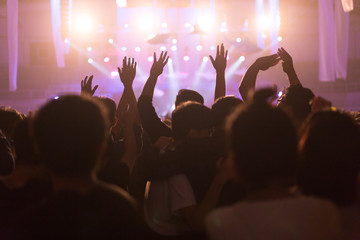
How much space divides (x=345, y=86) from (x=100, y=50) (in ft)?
25.5

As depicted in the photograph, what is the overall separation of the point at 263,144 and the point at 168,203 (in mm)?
1014

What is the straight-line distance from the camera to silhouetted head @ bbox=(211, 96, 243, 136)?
2.28 meters

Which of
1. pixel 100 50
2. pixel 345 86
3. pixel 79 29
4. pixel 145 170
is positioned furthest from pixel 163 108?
pixel 145 170

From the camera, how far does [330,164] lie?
1477 millimetres

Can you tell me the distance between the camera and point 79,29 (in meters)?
13.4

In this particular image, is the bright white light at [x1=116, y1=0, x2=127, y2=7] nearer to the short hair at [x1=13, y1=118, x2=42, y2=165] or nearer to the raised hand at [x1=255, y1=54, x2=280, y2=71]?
the raised hand at [x1=255, y1=54, x2=280, y2=71]

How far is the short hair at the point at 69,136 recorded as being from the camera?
128 centimetres

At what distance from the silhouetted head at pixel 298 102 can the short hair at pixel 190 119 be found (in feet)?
1.97

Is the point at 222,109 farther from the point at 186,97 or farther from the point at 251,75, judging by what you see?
the point at 251,75

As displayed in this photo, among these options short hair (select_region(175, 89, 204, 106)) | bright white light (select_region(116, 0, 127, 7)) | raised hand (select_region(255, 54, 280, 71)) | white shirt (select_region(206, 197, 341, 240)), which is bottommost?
white shirt (select_region(206, 197, 341, 240))

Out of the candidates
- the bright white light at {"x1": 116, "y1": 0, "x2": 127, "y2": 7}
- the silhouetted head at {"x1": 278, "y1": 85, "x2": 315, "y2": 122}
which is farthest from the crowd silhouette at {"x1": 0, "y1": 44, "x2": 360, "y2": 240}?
the bright white light at {"x1": 116, "y1": 0, "x2": 127, "y2": 7}

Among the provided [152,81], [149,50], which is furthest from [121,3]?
[152,81]

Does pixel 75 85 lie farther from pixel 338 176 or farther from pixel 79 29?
pixel 338 176

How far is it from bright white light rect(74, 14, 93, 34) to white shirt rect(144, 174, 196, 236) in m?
11.7
